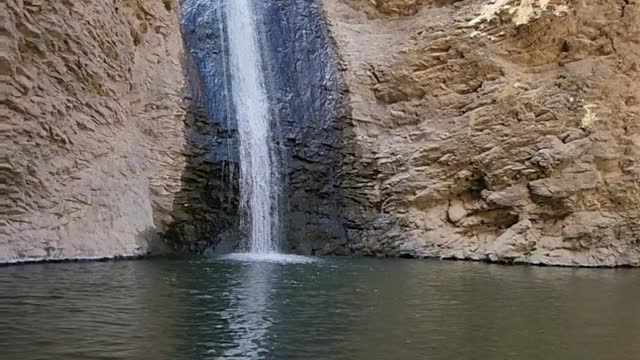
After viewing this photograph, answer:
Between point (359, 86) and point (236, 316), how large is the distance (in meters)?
14.0

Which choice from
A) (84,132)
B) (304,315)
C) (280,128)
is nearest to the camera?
(304,315)

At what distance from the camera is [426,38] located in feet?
64.2

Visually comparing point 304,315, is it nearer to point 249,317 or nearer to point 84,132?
point 249,317

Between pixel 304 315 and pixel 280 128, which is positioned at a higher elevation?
pixel 280 128

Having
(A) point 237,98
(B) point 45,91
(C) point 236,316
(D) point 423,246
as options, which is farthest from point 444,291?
(A) point 237,98

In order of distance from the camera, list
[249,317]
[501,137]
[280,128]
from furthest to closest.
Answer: [280,128] → [501,137] → [249,317]

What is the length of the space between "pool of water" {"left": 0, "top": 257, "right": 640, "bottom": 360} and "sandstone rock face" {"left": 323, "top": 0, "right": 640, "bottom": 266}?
16.0ft

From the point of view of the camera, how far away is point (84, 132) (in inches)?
540

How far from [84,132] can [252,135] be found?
241 inches

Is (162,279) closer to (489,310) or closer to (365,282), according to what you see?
(365,282)

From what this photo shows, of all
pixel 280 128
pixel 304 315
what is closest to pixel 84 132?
pixel 280 128

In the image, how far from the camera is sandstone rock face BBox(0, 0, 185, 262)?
11844mm

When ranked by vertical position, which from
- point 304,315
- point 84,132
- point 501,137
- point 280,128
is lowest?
point 304,315

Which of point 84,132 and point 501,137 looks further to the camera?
point 501,137
